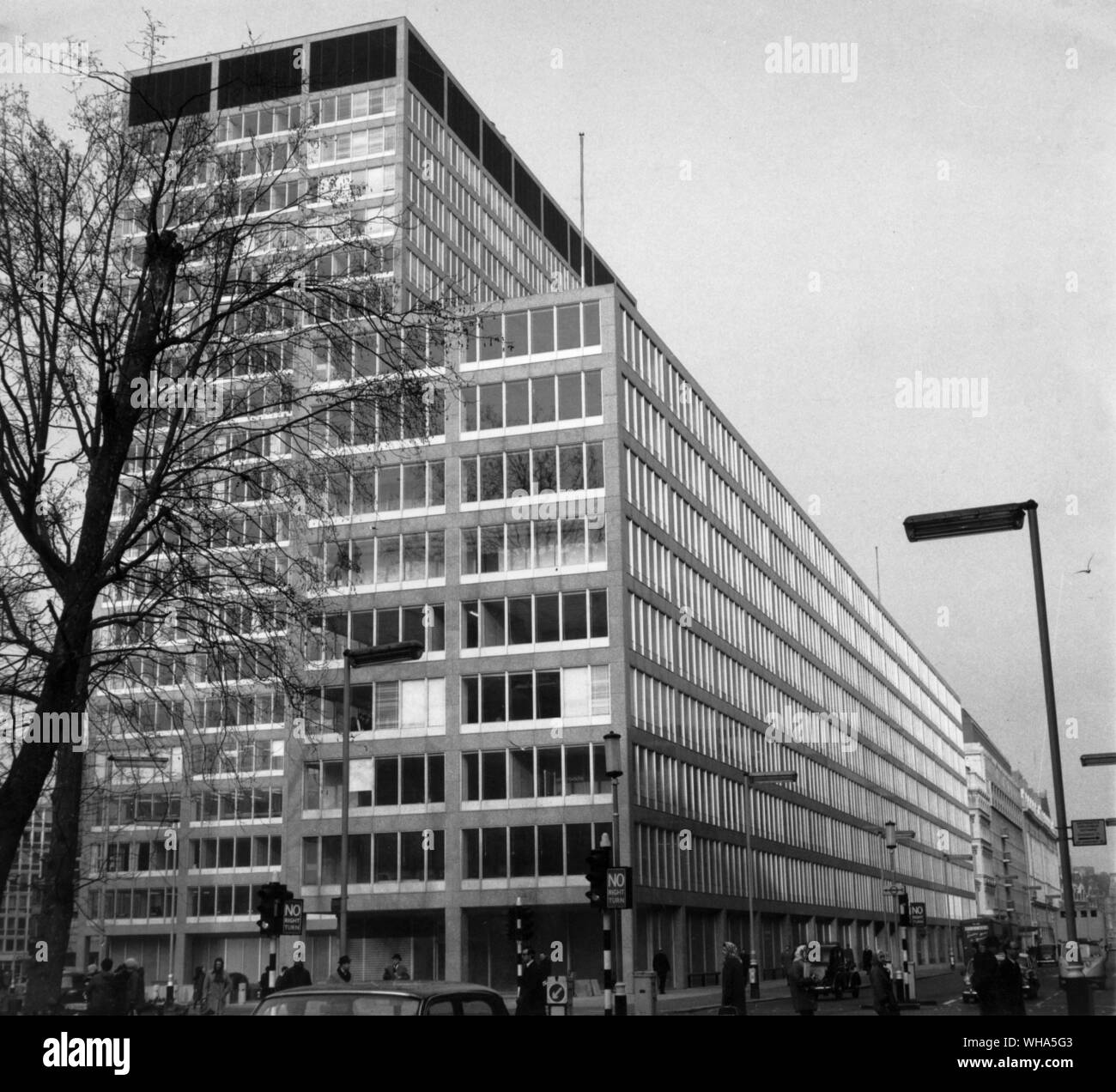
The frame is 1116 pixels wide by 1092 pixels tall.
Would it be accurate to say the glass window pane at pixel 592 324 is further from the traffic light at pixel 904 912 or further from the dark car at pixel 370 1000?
the dark car at pixel 370 1000

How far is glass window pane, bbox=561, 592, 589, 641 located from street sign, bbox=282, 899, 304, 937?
3003 centimetres

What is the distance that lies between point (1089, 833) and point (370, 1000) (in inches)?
851

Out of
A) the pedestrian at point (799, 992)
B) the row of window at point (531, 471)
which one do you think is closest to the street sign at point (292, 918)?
the pedestrian at point (799, 992)

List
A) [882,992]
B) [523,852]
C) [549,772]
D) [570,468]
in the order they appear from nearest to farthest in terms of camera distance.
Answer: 1. [882,992]
2. [523,852]
3. [549,772]
4. [570,468]

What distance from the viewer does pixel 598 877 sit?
28.5 metres

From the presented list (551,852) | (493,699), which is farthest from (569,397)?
(551,852)

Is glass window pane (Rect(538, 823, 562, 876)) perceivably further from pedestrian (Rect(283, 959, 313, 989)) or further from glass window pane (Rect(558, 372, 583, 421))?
pedestrian (Rect(283, 959, 313, 989))

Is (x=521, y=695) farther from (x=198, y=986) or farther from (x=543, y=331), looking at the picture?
(x=198, y=986)

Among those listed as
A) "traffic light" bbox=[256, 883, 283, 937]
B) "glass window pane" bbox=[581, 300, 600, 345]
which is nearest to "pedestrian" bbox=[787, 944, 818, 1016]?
"traffic light" bbox=[256, 883, 283, 937]

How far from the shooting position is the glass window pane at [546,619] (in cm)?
6141

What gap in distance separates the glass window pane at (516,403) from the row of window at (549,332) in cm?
138

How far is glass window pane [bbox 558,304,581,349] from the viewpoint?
2549 inches
